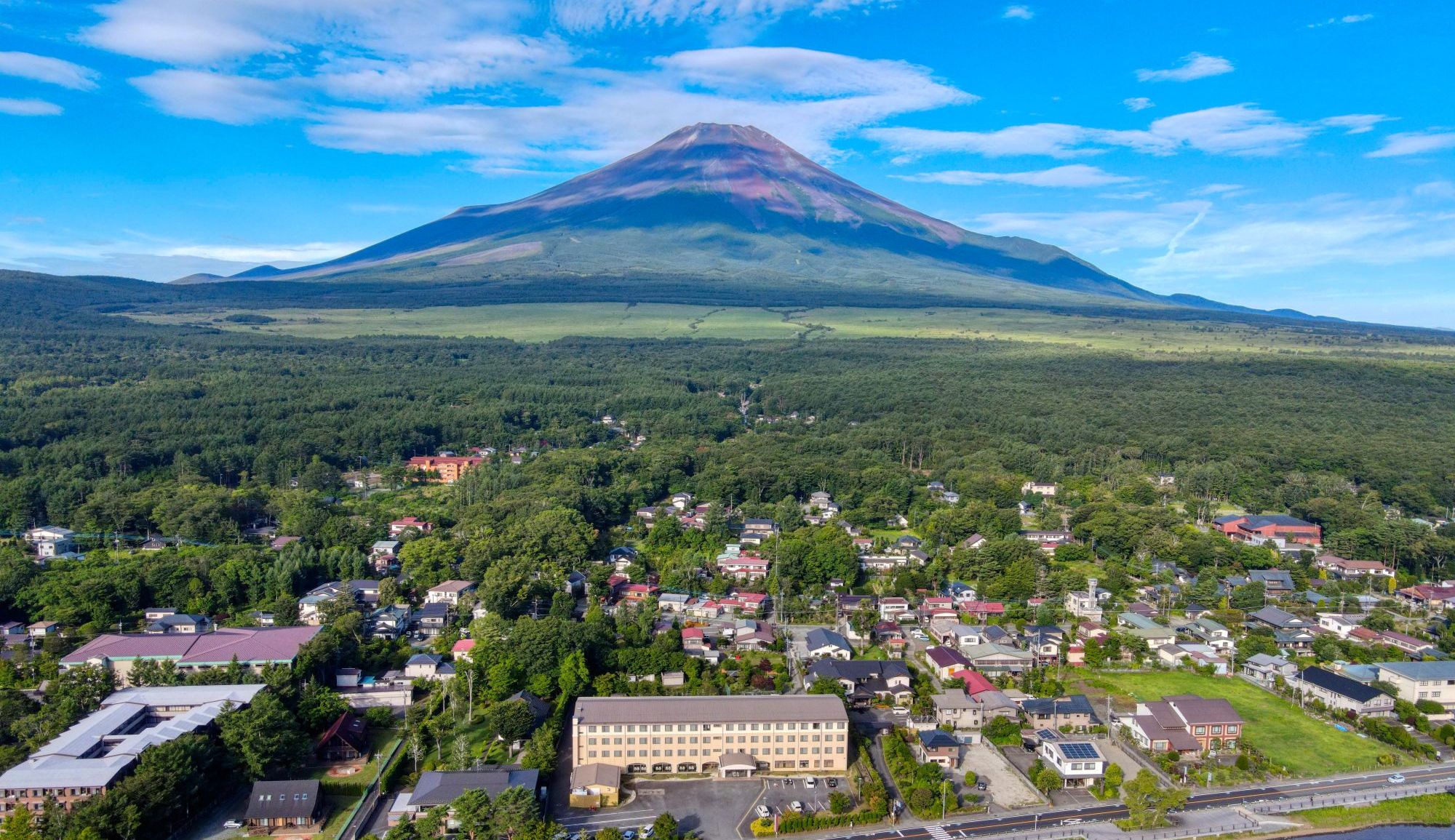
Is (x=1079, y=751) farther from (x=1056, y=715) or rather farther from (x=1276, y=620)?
(x=1276, y=620)

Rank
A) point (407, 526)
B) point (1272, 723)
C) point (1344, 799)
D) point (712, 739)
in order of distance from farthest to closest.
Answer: point (407, 526), point (1272, 723), point (712, 739), point (1344, 799)

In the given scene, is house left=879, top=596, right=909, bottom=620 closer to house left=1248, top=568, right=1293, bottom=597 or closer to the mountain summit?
house left=1248, top=568, right=1293, bottom=597

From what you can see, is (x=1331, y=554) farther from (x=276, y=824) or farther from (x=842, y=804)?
(x=276, y=824)

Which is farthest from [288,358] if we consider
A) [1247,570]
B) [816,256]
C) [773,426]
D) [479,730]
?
[816,256]

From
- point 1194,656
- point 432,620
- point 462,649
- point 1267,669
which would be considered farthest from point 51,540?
point 1267,669

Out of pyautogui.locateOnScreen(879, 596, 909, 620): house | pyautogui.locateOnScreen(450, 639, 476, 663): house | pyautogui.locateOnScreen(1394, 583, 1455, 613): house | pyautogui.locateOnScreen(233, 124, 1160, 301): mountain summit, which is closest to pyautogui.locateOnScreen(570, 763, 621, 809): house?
pyautogui.locateOnScreen(450, 639, 476, 663): house

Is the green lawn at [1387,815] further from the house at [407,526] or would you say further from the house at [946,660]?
the house at [407,526]
